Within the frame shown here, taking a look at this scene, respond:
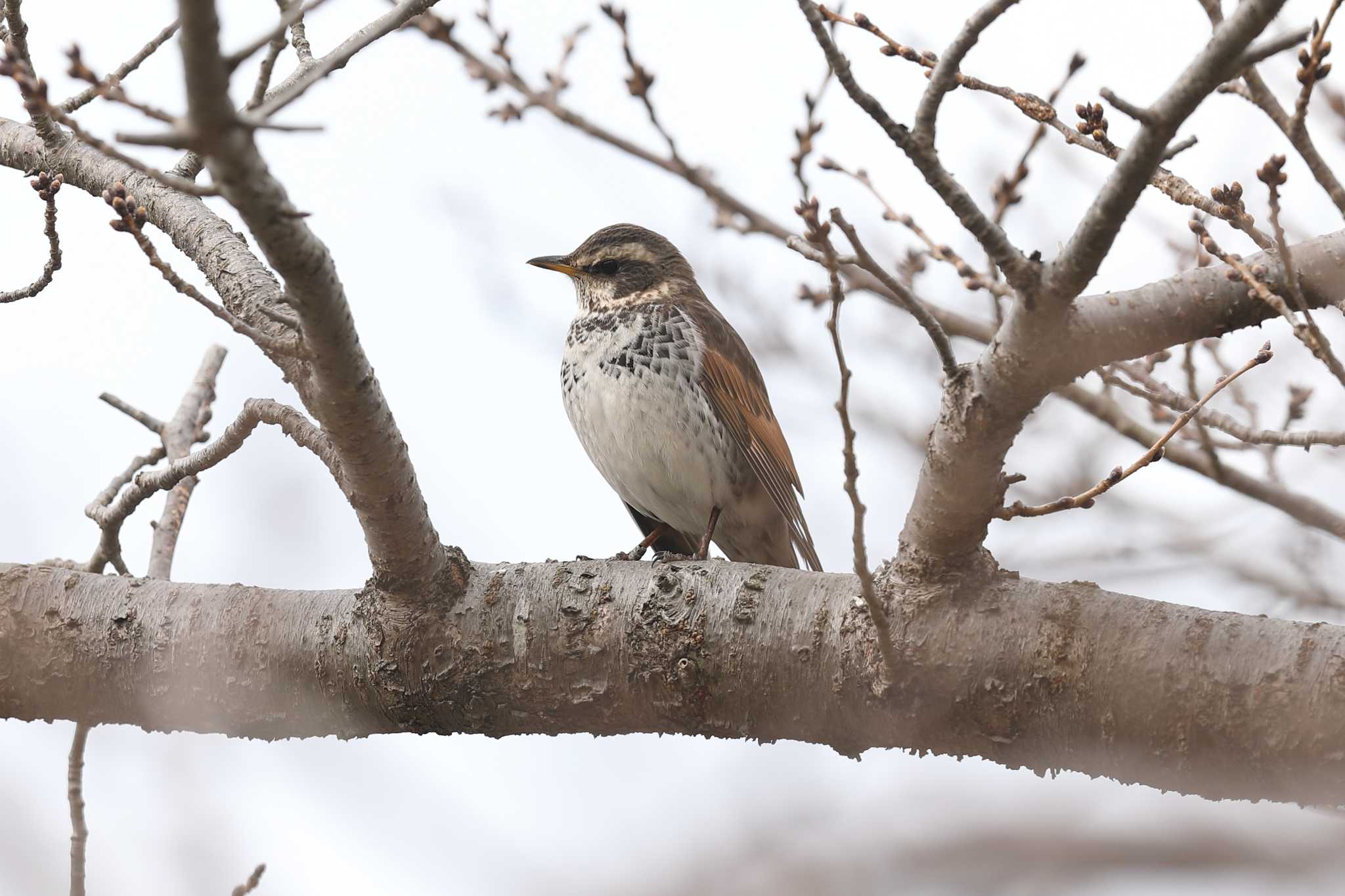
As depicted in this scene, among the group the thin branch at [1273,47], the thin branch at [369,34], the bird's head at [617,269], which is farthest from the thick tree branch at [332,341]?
the bird's head at [617,269]

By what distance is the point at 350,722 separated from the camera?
4.12 meters

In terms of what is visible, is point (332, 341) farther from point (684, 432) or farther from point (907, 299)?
point (684, 432)

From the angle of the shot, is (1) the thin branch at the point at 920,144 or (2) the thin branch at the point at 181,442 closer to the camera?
(1) the thin branch at the point at 920,144

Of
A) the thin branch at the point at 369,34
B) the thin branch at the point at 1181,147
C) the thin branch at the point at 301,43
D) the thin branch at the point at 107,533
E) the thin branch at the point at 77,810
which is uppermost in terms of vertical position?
the thin branch at the point at 301,43

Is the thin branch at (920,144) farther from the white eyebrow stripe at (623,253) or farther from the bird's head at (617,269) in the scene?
the white eyebrow stripe at (623,253)

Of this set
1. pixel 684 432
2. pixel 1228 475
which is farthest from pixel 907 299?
pixel 684 432

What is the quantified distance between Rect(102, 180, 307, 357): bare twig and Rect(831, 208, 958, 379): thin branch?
1310 mm

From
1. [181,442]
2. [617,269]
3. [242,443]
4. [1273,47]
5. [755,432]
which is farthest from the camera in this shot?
[617,269]

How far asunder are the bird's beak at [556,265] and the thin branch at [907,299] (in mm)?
4037

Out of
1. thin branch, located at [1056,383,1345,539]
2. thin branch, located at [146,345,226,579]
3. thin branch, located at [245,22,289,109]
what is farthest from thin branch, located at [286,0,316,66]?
thin branch, located at [1056,383,1345,539]

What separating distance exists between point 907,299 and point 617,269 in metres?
4.16

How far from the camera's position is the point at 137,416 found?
5.73 metres

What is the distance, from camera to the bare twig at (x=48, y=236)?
13.8 ft

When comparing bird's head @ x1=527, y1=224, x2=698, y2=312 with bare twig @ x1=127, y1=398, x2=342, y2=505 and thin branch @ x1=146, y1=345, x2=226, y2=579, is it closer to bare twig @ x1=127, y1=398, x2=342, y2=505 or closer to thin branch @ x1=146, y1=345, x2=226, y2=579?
thin branch @ x1=146, y1=345, x2=226, y2=579
